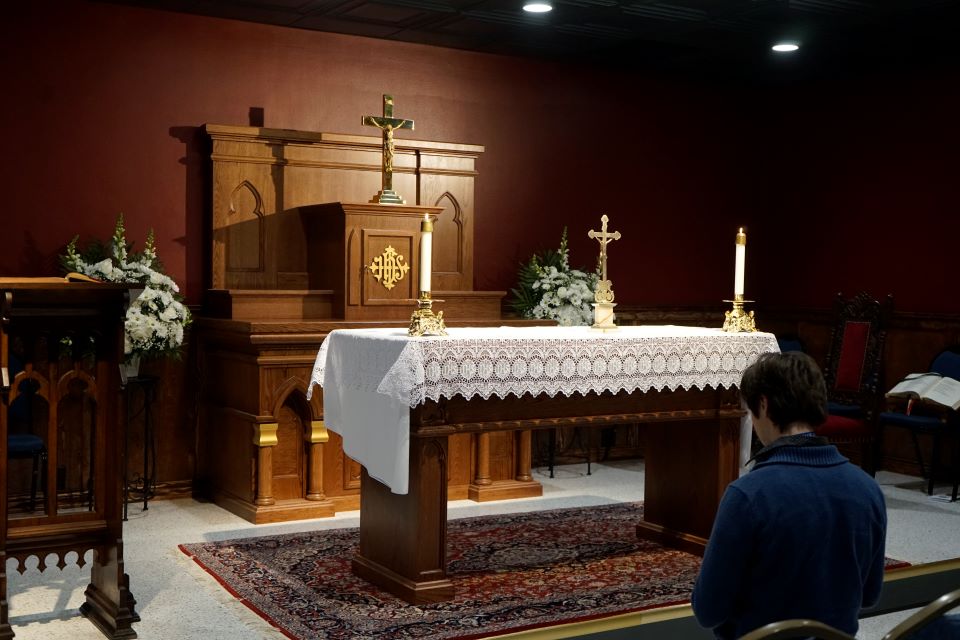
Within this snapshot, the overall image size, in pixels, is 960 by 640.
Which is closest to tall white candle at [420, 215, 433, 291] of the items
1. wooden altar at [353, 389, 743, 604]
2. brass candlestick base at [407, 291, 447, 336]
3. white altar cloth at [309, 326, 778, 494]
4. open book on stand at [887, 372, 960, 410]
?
brass candlestick base at [407, 291, 447, 336]

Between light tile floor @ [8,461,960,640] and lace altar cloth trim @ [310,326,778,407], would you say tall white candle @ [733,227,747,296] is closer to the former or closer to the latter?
lace altar cloth trim @ [310,326,778,407]

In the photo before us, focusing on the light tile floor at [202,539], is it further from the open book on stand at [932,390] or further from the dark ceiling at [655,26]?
the dark ceiling at [655,26]

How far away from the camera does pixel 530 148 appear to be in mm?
8703

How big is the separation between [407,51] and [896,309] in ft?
14.1

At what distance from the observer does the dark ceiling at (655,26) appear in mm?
7008

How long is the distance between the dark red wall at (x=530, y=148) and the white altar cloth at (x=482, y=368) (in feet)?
8.46

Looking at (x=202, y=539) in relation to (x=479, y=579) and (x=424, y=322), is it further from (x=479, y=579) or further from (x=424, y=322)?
(x=424, y=322)

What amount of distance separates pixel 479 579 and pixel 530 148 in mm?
4218

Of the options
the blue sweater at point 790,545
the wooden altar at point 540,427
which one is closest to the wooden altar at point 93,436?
the wooden altar at point 540,427

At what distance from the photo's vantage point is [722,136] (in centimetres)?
966

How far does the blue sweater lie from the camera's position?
7.55 feet

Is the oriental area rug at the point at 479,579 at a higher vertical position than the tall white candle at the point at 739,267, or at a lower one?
lower

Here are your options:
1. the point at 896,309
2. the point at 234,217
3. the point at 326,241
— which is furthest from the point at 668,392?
the point at 896,309

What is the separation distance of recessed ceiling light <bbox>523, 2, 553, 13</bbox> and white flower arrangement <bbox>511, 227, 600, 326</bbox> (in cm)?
182
